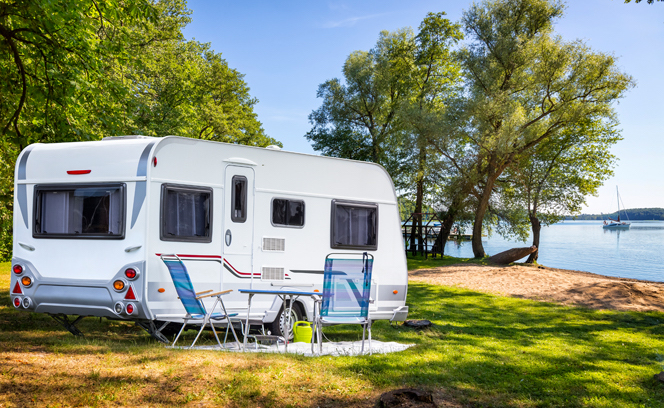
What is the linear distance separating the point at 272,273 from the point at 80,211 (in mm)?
2630

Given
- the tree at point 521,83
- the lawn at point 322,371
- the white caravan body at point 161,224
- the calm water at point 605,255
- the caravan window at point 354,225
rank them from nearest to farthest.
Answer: the lawn at point 322,371 → the white caravan body at point 161,224 → the caravan window at point 354,225 → the tree at point 521,83 → the calm water at point 605,255

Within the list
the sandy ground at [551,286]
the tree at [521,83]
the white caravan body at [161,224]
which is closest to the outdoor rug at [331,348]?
the white caravan body at [161,224]

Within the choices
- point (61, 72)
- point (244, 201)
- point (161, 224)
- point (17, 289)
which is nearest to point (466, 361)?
point (244, 201)

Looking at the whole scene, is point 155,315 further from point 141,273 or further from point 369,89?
point 369,89

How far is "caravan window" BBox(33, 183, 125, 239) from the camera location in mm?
5891

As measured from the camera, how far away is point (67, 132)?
28.8ft

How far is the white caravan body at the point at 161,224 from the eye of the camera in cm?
582

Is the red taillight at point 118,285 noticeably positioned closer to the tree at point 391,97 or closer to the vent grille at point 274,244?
the vent grille at point 274,244

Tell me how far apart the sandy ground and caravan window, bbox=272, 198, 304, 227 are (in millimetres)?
9188

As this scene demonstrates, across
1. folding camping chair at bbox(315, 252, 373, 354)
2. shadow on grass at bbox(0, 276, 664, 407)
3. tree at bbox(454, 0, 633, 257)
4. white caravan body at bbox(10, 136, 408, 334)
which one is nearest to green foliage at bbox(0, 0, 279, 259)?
white caravan body at bbox(10, 136, 408, 334)

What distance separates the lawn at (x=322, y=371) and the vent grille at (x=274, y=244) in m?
1.69

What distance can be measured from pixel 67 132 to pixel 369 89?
22.6m

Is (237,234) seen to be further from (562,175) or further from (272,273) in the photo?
(562,175)

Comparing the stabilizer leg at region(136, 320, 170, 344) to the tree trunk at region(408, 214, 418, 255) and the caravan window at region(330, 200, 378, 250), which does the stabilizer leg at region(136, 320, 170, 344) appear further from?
the tree trunk at region(408, 214, 418, 255)
